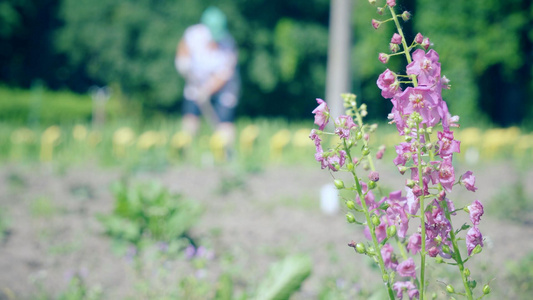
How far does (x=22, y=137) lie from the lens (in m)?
5.62

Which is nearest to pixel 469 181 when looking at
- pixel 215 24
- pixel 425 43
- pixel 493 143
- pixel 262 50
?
pixel 425 43

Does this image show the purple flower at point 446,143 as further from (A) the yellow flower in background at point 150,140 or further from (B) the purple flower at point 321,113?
(A) the yellow flower in background at point 150,140

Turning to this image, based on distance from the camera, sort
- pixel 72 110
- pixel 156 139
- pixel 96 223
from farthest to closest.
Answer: pixel 72 110 → pixel 156 139 → pixel 96 223

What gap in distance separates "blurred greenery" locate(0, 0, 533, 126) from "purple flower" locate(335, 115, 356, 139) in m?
10.9

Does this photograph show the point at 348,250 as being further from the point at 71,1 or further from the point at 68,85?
the point at 68,85

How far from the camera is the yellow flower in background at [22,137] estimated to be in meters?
5.58

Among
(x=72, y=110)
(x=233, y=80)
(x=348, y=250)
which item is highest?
(x=72, y=110)

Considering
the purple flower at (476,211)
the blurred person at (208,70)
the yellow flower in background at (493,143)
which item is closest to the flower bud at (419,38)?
the purple flower at (476,211)

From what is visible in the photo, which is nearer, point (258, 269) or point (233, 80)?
point (258, 269)

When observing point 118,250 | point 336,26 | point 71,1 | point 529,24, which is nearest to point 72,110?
point 71,1

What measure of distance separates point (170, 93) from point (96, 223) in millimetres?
9776

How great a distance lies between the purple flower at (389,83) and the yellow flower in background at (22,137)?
5.38m

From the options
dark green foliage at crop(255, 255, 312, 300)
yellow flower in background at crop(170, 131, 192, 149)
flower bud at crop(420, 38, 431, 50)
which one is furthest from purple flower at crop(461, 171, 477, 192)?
yellow flower in background at crop(170, 131, 192, 149)

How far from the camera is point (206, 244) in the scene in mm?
2705
